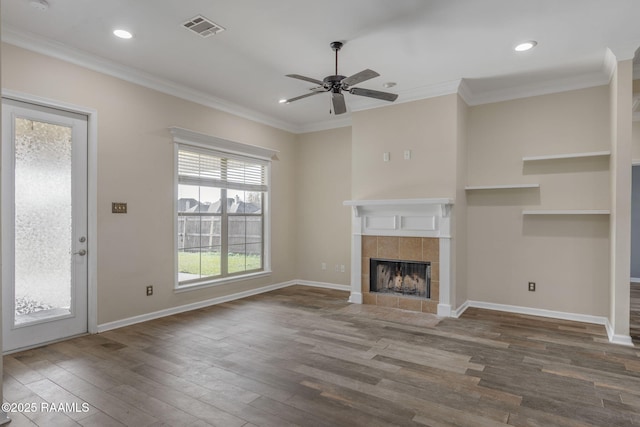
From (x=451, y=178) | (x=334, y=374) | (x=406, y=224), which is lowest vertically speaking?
(x=334, y=374)

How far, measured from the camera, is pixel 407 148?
200 inches

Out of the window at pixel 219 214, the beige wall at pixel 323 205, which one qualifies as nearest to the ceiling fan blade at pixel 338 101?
the window at pixel 219 214

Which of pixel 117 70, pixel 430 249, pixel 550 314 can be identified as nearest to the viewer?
pixel 117 70

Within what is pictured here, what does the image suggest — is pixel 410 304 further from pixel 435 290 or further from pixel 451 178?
pixel 451 178

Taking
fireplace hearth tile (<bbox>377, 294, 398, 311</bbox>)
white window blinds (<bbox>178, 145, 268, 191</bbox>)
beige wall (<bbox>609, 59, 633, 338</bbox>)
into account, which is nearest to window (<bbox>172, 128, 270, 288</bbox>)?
white window blinds (<bbox>178, 145, 268, 191</bbox>)

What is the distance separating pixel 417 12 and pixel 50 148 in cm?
377

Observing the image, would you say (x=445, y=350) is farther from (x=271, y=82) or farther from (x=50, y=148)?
(x=50, y=148)

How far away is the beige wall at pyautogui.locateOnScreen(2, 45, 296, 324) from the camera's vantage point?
366 centimetres

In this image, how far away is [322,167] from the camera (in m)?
6.59

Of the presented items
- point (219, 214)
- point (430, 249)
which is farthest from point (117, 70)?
point (430, 249)

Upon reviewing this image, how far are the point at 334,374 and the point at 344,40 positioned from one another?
3105mm

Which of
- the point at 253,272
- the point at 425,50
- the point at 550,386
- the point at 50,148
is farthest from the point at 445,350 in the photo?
the point at 50,148

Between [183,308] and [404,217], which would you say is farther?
[404,217]

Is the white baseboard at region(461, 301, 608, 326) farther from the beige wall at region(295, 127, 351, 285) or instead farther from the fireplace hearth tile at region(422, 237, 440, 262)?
the beige wall at region(295, 127, 351, 285)
